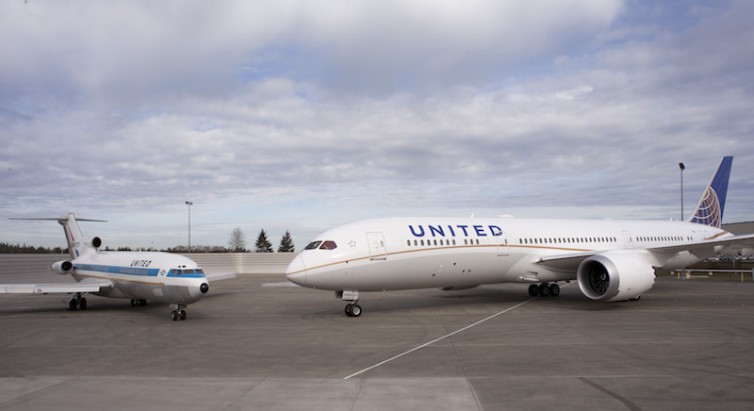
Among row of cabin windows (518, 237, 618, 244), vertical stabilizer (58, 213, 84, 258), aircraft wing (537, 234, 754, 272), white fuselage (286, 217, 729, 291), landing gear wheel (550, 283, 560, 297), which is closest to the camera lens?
white fuselage (286, 217, 729, 291)

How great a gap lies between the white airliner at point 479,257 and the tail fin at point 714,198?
5.74m

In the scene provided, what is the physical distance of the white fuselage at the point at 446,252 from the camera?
15.9 m

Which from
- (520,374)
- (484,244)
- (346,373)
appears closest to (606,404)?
(520,374)

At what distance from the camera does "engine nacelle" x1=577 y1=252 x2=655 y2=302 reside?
57.3ft

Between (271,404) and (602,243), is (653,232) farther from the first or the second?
(271,404)

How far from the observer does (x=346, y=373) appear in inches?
360

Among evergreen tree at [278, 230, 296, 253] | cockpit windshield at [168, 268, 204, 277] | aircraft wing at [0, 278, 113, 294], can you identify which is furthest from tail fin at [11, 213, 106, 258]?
evergreen tree at [278, 230, 296, 253]

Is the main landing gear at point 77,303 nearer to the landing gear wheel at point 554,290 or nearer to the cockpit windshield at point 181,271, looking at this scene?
the cockpit windshield at point 181,271

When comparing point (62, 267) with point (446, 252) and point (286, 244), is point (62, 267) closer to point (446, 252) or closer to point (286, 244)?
point (446, 252)

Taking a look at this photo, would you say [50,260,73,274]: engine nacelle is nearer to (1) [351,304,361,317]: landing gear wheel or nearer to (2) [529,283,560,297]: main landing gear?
(1) [351,304,361,317]: landing gear wheel

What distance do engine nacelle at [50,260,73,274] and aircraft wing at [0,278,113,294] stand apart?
1.44m

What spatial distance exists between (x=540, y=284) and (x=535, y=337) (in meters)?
10.9

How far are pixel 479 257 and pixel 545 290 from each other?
5549 millimetres

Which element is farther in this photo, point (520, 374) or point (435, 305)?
point (435, 305)
